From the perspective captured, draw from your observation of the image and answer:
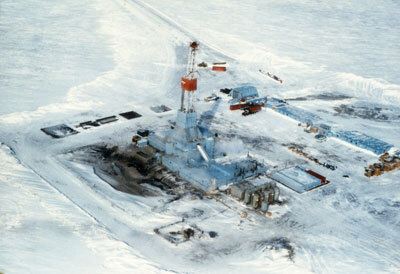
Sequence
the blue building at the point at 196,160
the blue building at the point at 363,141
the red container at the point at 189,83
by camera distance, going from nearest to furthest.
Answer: the blue building at the point at 196,160 < the red container at the point at 189,83 < the blue building at the point at 363,141

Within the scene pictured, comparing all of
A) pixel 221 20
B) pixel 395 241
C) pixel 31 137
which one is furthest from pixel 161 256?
pixel 221 20

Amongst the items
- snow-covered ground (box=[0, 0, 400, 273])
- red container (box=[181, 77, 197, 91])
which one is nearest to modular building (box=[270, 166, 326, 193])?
snow-covered ground (box=[0, 0, 400, 273])

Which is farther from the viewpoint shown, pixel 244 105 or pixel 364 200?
pixel 244 105

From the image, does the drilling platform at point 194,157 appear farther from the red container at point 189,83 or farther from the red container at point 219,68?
the red container at point 219,68

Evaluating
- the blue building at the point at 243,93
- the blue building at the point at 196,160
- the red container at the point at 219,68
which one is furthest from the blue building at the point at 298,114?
the red container at the point at 219,68

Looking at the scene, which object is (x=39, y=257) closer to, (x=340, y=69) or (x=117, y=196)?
(x=117, y=196)

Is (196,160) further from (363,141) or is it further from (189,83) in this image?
(363,141)
